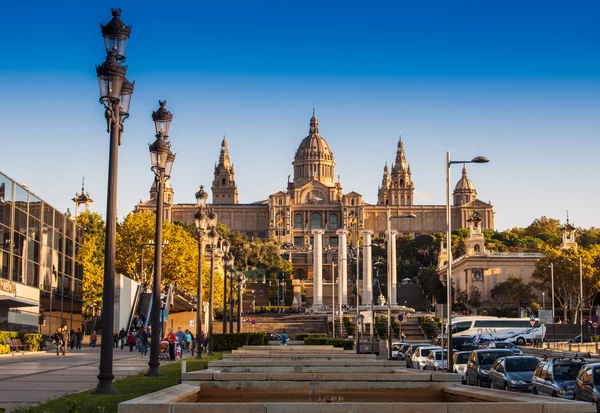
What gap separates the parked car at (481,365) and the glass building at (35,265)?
64.3 feet

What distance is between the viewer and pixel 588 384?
19719mm

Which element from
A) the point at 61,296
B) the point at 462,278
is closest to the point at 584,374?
the point at 61,296

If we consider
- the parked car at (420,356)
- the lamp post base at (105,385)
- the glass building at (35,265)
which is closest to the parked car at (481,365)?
the parked car at (420,356)

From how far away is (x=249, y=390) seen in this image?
636 inches

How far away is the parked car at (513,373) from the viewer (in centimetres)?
2525

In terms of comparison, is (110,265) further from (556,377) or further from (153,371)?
(556,377)

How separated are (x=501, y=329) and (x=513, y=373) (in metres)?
49.8

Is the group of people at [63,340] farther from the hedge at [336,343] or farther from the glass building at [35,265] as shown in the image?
the hedge at [336,343]

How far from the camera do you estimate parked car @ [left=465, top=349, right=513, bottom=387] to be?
2875 cm

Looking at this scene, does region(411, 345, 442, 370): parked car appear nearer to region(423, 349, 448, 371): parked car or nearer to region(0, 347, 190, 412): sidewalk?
region(423, 349, 448, 371): parked car

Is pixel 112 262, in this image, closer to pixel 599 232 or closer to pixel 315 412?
pixel 315 412

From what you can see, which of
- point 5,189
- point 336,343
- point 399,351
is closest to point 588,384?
point 336,343

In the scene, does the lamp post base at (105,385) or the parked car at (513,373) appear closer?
the lamp post base at (105,385)

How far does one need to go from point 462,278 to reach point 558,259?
33.2m
